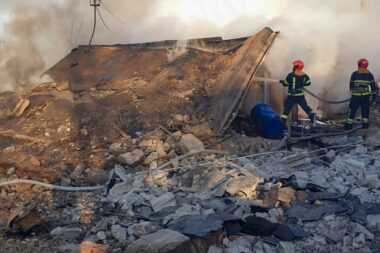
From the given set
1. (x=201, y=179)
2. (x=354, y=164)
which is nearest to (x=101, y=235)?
(x=201, y=179)

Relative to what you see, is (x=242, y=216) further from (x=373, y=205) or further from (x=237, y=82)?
(x=237, y=82)

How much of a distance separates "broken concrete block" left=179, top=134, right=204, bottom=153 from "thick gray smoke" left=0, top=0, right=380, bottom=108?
3.24m

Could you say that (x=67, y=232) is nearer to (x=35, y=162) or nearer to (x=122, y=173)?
(x=122, y=173)

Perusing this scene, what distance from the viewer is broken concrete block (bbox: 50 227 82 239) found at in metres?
4.71

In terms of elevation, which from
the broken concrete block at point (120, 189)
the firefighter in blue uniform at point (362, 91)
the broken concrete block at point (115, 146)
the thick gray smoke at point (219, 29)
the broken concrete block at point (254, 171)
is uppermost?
the thick gray smoke at point (219, 29)

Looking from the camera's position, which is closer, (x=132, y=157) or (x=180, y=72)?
(x=132, y=157)

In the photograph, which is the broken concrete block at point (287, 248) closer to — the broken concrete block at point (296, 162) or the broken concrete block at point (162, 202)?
the broken concrete block at point (162, 202)

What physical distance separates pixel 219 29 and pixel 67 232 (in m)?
9.25

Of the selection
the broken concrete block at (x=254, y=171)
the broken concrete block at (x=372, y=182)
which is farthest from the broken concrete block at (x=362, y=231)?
the broken concrete block at (x=254, y=171)

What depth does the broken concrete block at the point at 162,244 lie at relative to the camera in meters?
3.91

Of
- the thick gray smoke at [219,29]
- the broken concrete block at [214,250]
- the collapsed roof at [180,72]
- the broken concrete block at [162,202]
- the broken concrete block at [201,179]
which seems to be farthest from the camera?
the thick gray smoke at [219,29]

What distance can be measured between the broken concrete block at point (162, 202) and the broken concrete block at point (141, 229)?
475mm

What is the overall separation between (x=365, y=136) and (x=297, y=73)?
1668mm

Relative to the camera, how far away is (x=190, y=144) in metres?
7.07
